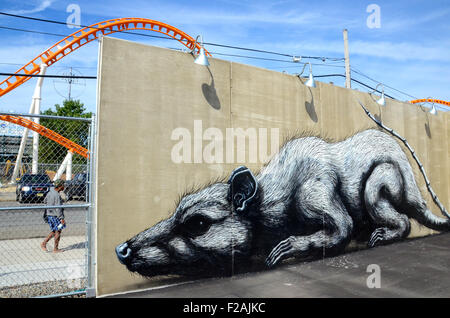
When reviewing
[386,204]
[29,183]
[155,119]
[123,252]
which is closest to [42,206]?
[29,183]

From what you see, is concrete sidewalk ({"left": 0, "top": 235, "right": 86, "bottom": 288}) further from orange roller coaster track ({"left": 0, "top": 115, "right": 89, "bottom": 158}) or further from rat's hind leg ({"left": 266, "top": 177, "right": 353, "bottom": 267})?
rat's hind leg ({"left": 266, "top": 177, "right": 353, "bottom": 267})

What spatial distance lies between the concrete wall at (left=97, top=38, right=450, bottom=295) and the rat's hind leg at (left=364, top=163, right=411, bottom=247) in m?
2.72

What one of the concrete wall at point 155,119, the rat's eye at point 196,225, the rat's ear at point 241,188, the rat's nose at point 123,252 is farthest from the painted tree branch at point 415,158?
the rat's nose at point 123,252

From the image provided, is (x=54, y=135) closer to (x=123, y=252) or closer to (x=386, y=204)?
(x=123, y=252)

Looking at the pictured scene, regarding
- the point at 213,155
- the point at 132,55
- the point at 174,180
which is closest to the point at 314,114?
the point at 213,155

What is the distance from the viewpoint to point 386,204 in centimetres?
846

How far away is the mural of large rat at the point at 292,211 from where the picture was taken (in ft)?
17.4

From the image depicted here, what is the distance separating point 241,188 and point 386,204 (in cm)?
459

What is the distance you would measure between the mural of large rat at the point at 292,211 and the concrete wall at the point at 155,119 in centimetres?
23

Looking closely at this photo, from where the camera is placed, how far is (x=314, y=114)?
721 cm

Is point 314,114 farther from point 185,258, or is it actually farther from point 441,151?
point 441,151

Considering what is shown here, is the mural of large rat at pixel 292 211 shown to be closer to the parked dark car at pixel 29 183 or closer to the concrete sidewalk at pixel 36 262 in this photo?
the concrete sidewalk at pixel 36 262

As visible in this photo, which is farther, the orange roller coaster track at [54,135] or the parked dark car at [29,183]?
the orange roller coaster track at [54,135]

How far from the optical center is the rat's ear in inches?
231
